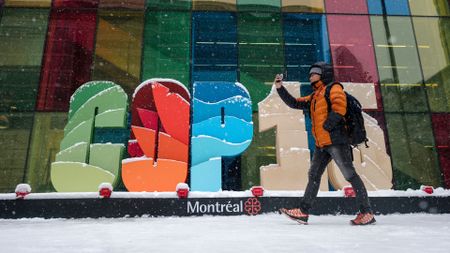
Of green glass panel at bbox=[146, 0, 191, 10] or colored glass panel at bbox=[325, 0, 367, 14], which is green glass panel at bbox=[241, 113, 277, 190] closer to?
green glass panel at bbox=[146, 0, 191, 10]

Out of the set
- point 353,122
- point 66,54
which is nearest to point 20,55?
point 66,54

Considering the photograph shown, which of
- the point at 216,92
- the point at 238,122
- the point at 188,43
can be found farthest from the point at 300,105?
the point at 188,43

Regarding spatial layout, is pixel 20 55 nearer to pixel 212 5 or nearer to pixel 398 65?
pixel 212 5

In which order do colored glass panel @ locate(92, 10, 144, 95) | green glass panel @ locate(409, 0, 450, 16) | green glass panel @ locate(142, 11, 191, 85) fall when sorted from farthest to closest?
green glass panel @ locate(409, 0, 450, 16) < green glass panel @ locate(142, 11, 191, 85) < colored glass panel @ locate(92, 10, 144, 95)

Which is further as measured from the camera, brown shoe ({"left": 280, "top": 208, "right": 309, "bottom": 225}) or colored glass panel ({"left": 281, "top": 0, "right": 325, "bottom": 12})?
colored glass panel ({"left": 281, "top": 0, "right": 325, "bottom": 12})

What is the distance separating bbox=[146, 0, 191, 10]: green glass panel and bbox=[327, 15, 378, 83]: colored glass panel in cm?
381

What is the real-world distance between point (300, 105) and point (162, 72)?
472 centimetres

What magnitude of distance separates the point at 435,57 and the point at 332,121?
23.3 feet

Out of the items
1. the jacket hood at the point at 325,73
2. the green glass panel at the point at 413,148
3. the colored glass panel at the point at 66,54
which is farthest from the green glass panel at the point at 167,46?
the green glass panel at the point at 413,148

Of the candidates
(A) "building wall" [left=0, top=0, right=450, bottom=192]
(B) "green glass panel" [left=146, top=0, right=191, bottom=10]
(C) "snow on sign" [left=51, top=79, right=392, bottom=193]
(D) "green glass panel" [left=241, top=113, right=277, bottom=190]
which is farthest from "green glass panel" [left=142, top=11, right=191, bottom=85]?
(D) "green glass panel" [left=241, top=113, right=277, bottom=190]

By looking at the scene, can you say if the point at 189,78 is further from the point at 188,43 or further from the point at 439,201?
the point at 439,201

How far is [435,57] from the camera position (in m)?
9.32

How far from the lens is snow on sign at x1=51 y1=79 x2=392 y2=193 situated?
288 inches

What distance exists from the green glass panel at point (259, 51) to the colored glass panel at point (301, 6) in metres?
0.35
